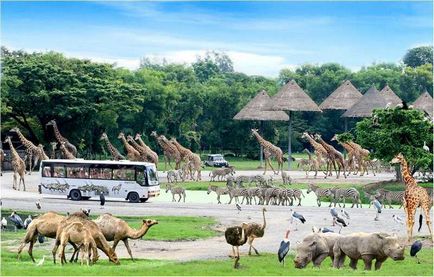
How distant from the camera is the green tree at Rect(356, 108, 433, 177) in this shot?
35.6m

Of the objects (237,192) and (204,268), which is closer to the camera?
(204,268)

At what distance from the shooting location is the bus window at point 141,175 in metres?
A: 34.8

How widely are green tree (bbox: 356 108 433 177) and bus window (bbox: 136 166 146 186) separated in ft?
31.9

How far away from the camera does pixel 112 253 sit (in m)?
18.2

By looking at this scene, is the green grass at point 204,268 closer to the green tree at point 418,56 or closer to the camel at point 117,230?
the camel at point 117,230

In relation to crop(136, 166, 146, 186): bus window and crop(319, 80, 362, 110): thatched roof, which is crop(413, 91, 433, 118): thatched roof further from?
crop(136, 166, 146, 186): bus window

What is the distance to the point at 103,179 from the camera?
35.2 m

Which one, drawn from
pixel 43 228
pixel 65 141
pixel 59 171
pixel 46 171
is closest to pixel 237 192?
pixel 59 171

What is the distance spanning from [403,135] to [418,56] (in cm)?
7687

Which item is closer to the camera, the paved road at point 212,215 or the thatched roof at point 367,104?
the paved road at point 212,215

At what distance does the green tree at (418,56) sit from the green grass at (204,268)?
305 ft

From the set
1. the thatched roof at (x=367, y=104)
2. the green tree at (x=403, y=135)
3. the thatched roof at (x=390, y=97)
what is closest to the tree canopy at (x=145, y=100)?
the thatched roof at (x=390, y=97)

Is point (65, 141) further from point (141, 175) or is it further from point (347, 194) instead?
point (347, 194)

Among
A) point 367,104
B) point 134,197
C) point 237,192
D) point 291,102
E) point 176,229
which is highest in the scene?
point 291,102
